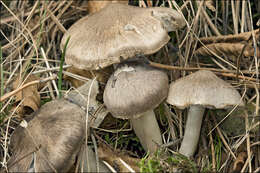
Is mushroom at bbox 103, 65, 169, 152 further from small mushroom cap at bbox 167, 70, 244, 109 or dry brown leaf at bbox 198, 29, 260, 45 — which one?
dry brown leaf at bbox 198, 29, 260, 45

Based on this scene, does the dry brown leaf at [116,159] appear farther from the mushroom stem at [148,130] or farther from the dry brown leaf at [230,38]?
the dry brown leaf at [230,38]

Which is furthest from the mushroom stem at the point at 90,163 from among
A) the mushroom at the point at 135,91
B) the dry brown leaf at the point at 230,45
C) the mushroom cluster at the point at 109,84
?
the dry brown leaf at the point at 230,45

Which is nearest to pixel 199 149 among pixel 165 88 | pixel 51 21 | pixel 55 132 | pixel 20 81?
pixel 165 88

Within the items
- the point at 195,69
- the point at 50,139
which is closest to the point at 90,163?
the point at 50,139

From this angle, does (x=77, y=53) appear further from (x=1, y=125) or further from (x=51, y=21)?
(x=51, y=21)

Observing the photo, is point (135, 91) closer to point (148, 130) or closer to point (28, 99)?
point (148, 130)

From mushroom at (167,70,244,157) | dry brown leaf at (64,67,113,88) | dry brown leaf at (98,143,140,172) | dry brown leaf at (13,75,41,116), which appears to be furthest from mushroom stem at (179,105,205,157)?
dry brown leaf at (13,75,41,116)
